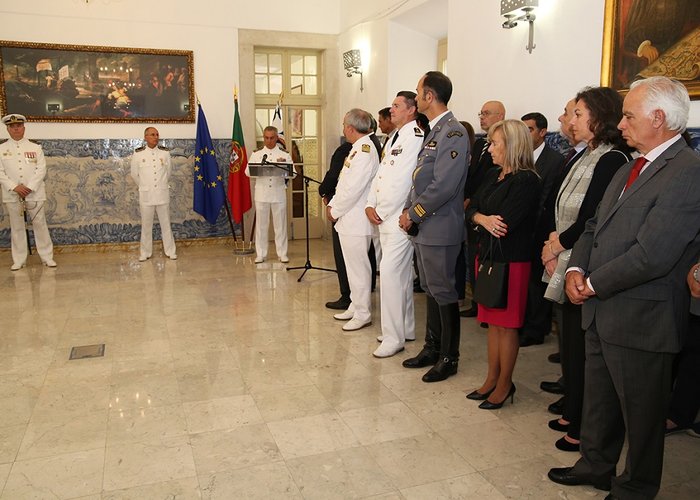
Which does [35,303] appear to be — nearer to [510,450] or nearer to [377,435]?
[377,435]

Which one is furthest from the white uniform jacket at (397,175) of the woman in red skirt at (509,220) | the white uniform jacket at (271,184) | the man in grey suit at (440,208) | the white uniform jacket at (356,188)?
the white uniform jacket at (271,184)

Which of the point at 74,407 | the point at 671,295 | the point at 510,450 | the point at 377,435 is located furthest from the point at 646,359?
the point at 74,407

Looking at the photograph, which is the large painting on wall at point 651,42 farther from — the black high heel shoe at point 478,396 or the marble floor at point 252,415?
the black high heel shoe at point 478,396

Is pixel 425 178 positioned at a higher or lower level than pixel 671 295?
higher

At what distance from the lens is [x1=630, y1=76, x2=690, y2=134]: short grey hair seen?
6.39 feet

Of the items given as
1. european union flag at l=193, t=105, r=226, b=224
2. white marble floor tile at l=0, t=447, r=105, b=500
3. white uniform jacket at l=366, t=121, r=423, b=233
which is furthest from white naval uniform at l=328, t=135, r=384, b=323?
Result: european union flag at l=193, t=105, r=226, b=224

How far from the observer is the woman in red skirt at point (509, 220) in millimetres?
2818

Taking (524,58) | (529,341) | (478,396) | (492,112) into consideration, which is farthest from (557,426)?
(524,58)

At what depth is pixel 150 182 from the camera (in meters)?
7.30

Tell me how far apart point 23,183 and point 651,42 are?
6.48 metres

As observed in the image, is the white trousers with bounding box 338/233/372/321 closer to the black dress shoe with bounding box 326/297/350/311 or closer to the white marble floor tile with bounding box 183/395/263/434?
the black dress shoe with bounding box 326/297/350/311

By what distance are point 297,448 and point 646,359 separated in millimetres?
1537

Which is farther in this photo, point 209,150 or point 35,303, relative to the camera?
point 209,150

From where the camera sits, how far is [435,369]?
3510mm
